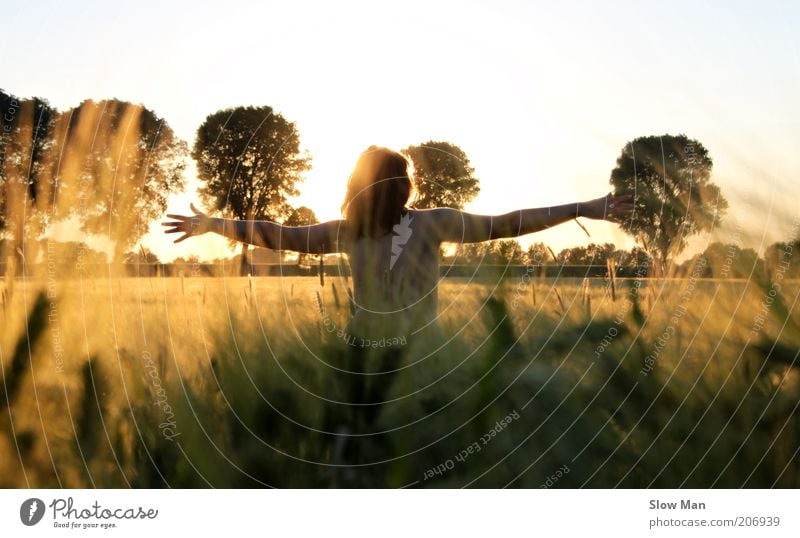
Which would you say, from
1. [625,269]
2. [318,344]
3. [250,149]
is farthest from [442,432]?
[250,149]

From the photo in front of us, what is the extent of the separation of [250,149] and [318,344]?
2663mm

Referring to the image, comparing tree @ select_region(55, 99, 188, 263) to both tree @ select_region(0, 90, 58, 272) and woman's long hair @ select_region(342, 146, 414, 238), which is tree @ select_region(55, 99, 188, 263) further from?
woman's long hair @ select_region(342, 146, 414, 238)

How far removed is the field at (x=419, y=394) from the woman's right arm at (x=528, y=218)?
3.24 feet

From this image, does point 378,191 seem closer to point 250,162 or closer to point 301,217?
point 301,217

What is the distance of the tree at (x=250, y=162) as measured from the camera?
3123 mm

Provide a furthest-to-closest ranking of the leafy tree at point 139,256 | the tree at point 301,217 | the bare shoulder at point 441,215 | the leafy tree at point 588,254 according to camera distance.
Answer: the tree at point 301,217
the bare shoulder at point 441,215
the leafy tree at point 588,254
the leafy tree at point 139,256

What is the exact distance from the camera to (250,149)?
385 cm

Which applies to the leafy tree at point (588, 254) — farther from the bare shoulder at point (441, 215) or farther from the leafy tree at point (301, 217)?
the leafy tree at point (301, 217)

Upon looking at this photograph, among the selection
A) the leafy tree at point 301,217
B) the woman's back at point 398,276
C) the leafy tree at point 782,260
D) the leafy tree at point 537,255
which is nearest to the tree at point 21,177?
the woman's back at point 398,276

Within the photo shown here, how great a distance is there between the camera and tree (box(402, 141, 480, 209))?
2.72 m

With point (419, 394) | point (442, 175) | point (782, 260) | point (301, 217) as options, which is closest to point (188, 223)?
point (301, 217)

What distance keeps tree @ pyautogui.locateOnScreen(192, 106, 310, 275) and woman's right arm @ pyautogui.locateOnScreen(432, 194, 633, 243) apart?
788 millimetres

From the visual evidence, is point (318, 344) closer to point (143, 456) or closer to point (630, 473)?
point (143, 456)

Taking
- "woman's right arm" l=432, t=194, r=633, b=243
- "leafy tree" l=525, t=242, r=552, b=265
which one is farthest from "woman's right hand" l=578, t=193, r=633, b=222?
"leafy tree" l=525, t=242, r=552, b=265
